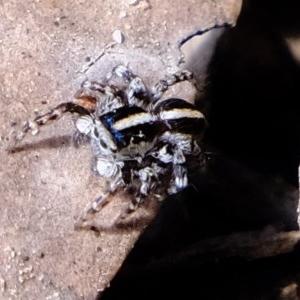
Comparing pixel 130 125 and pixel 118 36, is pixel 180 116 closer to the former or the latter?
pixel 130 125

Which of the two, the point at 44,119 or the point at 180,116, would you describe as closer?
the point at 44,119

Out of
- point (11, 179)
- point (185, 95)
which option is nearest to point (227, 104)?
point (185, 95)

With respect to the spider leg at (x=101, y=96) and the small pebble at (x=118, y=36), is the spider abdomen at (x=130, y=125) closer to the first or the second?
the spider leg at (x=101, y=96)

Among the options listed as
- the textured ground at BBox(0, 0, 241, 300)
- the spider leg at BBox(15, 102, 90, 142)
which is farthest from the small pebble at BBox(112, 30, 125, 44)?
the spider leg at BBox(15, 102, 90, 142)

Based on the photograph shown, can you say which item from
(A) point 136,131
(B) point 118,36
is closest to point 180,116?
(A) point 136,131

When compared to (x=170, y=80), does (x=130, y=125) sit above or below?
below

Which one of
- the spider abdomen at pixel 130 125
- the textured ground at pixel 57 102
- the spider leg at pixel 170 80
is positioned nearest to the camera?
the textured ground at pixel 57 102

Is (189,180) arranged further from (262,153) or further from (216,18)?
(216,18)

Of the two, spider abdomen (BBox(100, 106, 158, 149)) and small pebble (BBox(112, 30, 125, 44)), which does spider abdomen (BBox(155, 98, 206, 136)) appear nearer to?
spider abdomen (BBox(100, 106, 158, 149))

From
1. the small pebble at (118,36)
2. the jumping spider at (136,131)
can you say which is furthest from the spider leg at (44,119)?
the small pebble at (118,36)
